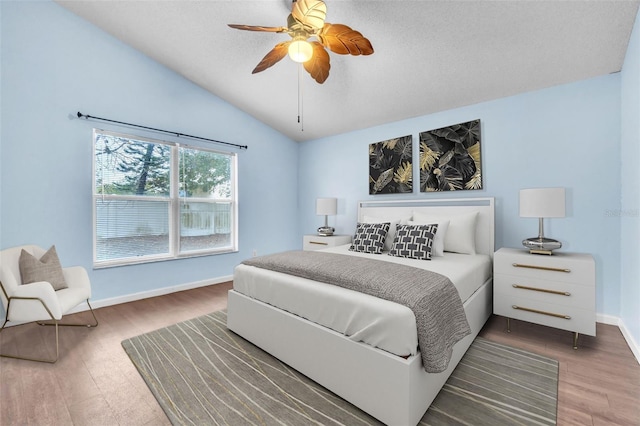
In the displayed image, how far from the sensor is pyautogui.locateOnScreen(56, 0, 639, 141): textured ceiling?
7.07 ft

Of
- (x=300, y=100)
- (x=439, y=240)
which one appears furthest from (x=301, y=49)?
(x=439, y=240)

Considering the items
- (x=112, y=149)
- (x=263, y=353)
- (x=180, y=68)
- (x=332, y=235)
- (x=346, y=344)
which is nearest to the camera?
(x=346, y=344)

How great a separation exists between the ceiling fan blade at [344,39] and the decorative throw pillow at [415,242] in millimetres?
1676

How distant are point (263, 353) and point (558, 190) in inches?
110

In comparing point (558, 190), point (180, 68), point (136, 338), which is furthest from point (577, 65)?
point (136, 338)

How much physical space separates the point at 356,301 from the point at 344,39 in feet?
6.04

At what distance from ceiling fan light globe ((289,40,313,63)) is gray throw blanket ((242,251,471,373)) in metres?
1.59

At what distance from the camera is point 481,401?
159 centimetres

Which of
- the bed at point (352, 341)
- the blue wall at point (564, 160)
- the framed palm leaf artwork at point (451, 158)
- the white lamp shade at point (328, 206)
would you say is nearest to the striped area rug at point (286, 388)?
the bed at point (352, 341)

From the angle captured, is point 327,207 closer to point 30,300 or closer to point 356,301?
point 356,301

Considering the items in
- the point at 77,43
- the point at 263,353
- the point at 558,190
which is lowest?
the point at 263,353

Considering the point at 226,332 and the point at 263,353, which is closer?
the point at 263,353

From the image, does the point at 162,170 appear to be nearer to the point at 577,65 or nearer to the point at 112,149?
the point at 112,149

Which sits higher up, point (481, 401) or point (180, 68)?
point (180, 68)
